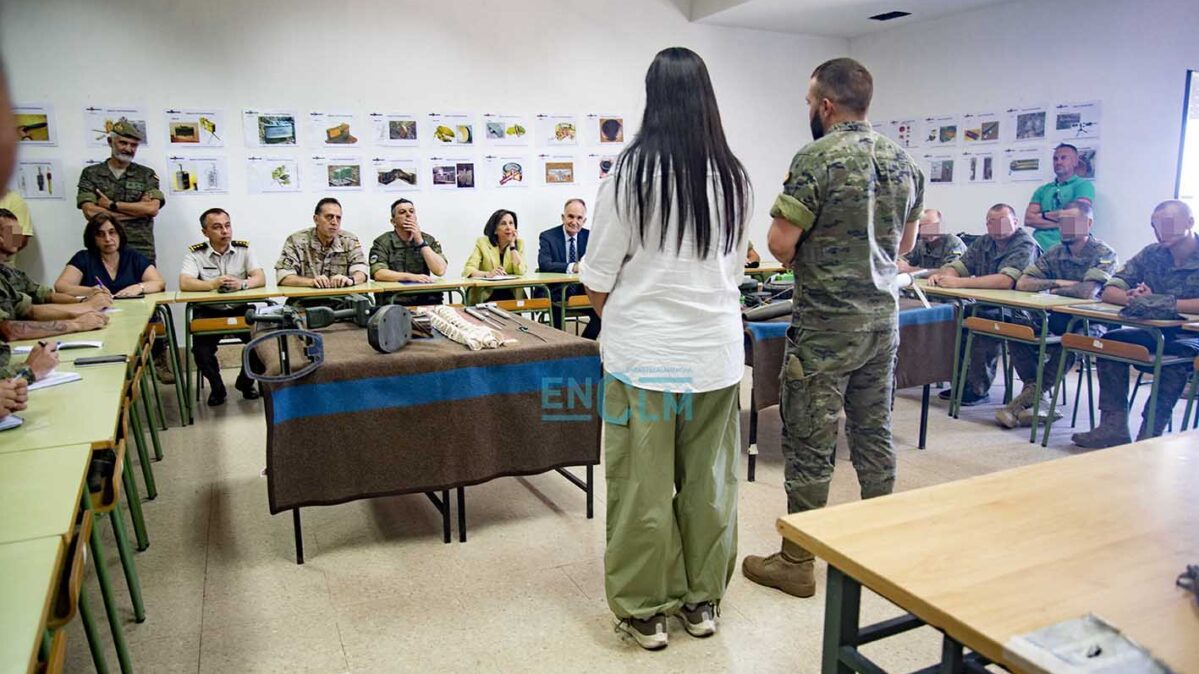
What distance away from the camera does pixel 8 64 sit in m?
0.41

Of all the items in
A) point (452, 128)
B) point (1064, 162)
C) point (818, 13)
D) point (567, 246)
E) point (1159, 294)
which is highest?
point (818, 13)

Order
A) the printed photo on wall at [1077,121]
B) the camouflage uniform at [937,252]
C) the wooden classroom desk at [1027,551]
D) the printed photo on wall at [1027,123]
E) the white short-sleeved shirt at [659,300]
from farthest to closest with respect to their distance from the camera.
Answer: the printed photo on wall at [1027,123] < the printed photo on wall at [1077,121] < the camouflage uniform at [937,252] < the white short-sleeved shirt at [659,300] < the wooden classroom desk at [1027,551]

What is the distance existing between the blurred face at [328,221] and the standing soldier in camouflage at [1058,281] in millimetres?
4247

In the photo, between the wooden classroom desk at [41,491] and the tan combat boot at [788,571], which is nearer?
the wooden classroom desk at [41,491]

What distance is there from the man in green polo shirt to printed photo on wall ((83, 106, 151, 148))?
22.4 ft

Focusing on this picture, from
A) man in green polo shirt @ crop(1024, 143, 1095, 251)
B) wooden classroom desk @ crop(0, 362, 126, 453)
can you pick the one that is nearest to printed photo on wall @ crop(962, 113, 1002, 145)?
man in green polo shirt @ crop(1024, 143, 1095, 251)

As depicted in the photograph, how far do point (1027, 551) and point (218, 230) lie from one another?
16.4 feet

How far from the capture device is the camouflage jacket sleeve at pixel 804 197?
2.14 metres

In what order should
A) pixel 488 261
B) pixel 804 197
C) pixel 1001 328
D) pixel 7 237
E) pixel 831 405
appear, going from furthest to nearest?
pixel 488 261 < pixel 1001 328 < pixel 7 237 < pixel 831 405 < pixel 804 197

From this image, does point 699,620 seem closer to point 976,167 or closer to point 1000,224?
point 1000,224

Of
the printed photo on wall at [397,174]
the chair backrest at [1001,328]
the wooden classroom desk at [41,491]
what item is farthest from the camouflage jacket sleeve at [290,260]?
the chair backrest at [1001,328]

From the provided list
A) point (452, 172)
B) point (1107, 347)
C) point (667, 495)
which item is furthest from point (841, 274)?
point (452, 172)

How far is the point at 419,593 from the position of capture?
2.48m

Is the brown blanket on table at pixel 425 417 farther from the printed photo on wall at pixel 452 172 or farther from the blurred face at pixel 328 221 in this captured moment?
the printed photo on wall at pixel 452 172
